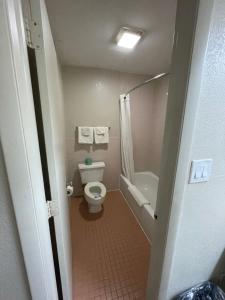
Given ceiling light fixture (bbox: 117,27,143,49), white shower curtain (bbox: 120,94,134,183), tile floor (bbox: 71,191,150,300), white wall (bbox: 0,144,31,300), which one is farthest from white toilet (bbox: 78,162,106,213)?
ceiling light fixture (bbox: 117,27,143,49)

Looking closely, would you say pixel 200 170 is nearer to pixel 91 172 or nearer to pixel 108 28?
pixel 108 28

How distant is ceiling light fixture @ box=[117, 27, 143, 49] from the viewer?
1353mm

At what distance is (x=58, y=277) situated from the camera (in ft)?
3.00

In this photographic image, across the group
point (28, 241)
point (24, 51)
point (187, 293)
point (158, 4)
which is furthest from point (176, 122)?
point (187, 293)

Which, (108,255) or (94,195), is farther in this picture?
(94,195)

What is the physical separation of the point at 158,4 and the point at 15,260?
1762 mm

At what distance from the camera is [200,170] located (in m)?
0.74

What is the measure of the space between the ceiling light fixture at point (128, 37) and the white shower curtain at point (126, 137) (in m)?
0.87

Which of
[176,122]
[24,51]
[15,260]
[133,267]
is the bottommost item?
[133,267]

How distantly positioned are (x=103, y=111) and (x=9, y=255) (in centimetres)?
229

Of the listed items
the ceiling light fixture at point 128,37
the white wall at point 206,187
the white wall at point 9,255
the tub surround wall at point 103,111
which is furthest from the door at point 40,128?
the tub surround wall at point 103,111

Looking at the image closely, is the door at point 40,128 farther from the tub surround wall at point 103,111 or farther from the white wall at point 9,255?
the tub surround wall at point 103,111

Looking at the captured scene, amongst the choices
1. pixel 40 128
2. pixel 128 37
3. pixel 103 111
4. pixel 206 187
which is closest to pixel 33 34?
pixel 40 128

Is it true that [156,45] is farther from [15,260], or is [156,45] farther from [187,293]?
[187,293]
